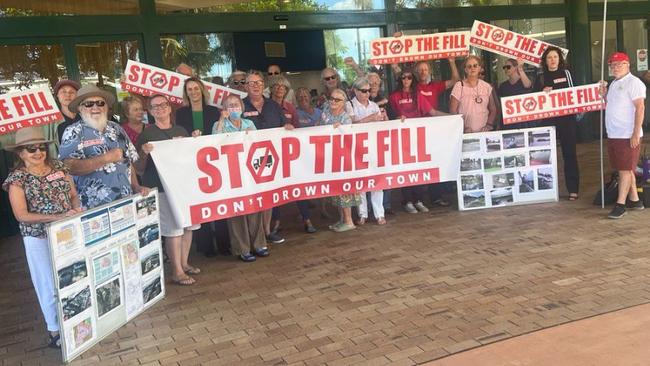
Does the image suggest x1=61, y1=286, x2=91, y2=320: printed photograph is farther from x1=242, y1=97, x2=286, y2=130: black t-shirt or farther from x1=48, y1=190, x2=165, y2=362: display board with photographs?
x1=242, y1=97, x2=286, y2=130: black t-shirt

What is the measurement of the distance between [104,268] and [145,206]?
26.6 inches

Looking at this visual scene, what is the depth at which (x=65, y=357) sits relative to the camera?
403cm

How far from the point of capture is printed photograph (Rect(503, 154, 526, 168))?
7.38 m

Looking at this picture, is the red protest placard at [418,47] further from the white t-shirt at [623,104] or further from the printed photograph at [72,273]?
the printed photograph at [72,273]

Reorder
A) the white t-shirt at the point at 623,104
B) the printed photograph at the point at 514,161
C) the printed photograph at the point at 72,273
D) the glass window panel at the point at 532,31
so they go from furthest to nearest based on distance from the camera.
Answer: the glass window panel at the point at 532,31
the printed photograph at the point at 514,161
the white t-shirt at the point at 623,104
the printed photograph at the point at 72,273

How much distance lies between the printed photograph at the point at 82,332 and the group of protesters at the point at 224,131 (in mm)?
265

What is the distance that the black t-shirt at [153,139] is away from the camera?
17.9 ft

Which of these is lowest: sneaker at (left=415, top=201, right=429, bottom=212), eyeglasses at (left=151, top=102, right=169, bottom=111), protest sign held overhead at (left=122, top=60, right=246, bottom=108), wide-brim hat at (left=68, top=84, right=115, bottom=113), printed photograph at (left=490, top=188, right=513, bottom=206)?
sneaker at (left=415, top=201, right=429, bottom=212)

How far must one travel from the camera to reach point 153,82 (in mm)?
6922

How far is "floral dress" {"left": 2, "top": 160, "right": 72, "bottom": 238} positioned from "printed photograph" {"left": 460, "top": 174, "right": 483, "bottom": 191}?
468cm

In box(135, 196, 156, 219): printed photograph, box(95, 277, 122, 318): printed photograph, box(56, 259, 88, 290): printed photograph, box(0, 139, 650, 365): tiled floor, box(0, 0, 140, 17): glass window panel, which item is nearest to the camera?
box(56, 259, 88, 290): printed photograph

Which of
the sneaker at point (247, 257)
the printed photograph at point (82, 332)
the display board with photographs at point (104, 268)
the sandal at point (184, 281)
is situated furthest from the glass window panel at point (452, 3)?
the printed photograph at point (82, 332)

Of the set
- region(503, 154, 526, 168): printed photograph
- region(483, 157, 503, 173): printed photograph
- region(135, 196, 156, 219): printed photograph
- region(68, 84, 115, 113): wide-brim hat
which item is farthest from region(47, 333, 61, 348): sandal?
region(503, 154, 526, 168): printed photograph

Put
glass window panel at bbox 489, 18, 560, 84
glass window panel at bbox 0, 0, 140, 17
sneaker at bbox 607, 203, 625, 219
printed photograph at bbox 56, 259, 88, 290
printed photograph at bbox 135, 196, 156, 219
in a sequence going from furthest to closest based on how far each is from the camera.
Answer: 1. glass window panel at bbox 489, 18, 560, 84
2. glass window panel at bbox 0, 0, 140, 17
3. sneaker at bbox 607, 203, 625, 219
4. printed photograph at bbox 135, 196, 156, 219
5. printed photograph at bbox 56, 259, 88, 290
